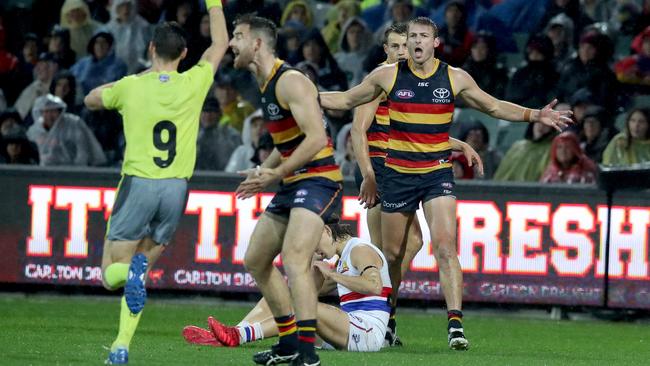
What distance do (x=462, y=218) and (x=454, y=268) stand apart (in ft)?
12.7

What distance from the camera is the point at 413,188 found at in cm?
1098

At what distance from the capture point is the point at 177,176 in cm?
888

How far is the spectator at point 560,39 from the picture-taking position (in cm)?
1797

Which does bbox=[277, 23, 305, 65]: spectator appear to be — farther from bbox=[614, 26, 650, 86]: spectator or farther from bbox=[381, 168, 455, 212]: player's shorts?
bbox=[381, 168, 455, 212]: player's shorts

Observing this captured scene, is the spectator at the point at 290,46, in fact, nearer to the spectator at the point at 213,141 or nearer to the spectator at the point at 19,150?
the spectator at the point at 213,141

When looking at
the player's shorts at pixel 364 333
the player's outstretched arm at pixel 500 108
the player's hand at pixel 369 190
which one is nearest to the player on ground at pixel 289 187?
the player's shorts at pixel 364 333

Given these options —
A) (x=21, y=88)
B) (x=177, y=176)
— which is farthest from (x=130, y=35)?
(x=177, y=176)

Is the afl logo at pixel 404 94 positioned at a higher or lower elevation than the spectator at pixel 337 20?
lower

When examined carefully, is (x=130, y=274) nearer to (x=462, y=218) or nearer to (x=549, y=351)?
(x=549, y=351)

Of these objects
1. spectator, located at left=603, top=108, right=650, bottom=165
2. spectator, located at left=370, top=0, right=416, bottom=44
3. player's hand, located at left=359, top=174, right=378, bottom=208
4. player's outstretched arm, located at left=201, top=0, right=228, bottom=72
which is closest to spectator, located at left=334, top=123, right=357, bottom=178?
spectator, located at left=370, top=0, right=416, bottom=44

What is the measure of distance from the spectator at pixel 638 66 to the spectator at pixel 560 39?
0.71 m

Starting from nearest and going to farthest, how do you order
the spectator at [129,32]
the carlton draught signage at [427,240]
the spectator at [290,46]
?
the carlton draught signage at [427,240] < the spectator at [290,46] < the spectator at [129,32]

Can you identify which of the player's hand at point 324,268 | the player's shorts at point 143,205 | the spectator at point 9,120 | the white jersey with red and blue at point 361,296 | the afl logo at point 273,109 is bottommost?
the white jersey with red and blue at point 361,296

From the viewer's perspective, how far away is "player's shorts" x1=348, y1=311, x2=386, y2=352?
411 inches
